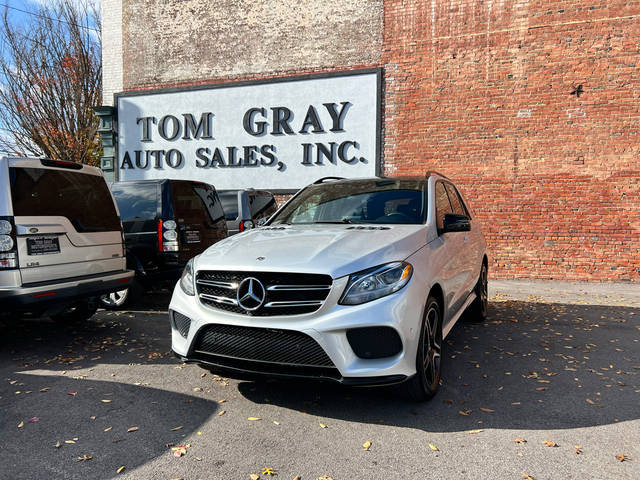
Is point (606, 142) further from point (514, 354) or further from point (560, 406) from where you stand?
point (560, 406)

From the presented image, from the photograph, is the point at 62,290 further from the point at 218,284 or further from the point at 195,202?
the point at 195,202

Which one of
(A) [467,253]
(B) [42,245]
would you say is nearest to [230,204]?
(B) [42,245]

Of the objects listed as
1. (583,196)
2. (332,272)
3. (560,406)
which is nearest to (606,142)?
(583,196)

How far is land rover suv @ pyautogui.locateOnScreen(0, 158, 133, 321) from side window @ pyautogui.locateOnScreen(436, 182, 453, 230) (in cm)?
355

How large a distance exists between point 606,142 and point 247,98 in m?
8.37

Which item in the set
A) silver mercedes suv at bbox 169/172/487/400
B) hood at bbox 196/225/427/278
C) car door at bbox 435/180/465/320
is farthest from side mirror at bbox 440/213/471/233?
hood at bbox 196/225/427/278

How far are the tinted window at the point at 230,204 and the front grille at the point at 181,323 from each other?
5613 millimetres

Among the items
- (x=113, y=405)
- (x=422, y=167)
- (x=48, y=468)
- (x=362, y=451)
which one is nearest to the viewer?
(x=48, y=468)

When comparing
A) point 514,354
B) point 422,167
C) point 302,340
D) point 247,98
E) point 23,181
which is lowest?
point 514,354

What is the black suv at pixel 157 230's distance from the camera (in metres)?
6.46

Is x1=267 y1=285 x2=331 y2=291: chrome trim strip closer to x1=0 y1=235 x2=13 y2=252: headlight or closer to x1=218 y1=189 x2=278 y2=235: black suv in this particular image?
x1=0 y1=235 x2=13 y2=252: headlight

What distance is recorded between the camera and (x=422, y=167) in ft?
36.3

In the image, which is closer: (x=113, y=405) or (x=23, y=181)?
(x=113, y=405)

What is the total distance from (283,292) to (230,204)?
648cm
